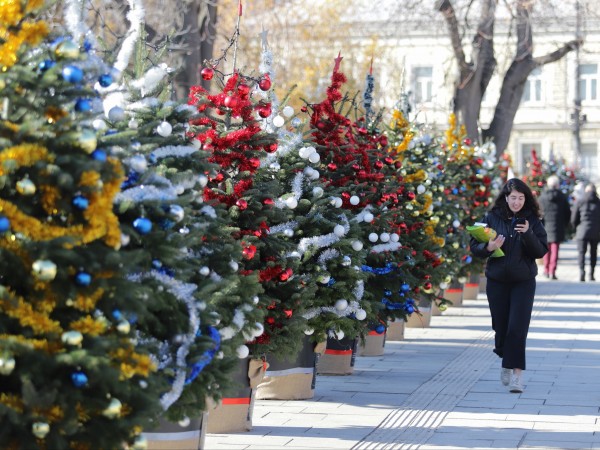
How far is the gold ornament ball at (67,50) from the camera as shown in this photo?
17.2 ft

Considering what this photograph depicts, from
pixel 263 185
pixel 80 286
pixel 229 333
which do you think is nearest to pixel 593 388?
pixel 263 185

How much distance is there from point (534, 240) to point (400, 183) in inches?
88.8

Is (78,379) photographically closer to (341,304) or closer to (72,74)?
(72,74)

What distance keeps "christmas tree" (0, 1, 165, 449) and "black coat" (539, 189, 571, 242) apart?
2041 centimetres

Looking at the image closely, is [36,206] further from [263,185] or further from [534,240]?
[534,240]

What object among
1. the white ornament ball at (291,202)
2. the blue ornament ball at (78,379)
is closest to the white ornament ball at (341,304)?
the white ornament ball at (291,202)

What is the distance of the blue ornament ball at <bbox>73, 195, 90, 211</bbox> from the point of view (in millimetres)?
5090

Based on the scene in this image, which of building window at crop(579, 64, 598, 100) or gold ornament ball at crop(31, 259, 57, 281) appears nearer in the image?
gold ornament ball at crop(31, 259, 57, 281)

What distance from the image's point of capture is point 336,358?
37.4ft

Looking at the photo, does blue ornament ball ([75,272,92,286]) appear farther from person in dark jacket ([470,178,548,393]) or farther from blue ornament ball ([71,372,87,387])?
person in dark jacket ([470,178,548,393])

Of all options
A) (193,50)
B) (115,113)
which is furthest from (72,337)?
(193,50)

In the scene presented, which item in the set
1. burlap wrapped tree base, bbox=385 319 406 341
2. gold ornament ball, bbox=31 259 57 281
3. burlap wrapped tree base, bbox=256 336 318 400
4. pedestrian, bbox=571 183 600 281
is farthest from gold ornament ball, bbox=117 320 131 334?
pedestrian, bbox=571 183 600 281

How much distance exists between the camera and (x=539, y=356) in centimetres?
1300

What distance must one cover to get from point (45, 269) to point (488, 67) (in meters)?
20.4
